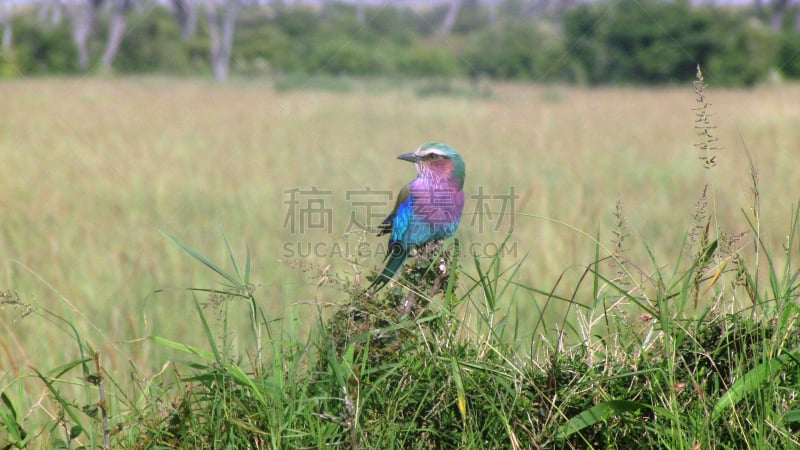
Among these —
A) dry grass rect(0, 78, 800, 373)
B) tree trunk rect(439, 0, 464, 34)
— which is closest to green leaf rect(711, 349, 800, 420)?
dry grass rect(0, 78, 800, 373)

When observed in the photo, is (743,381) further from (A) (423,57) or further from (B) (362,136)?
(A) (423,57)

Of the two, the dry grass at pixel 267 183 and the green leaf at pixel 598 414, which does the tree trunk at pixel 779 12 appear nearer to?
the dry grass at pixel 267 183

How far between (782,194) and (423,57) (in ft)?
79.9

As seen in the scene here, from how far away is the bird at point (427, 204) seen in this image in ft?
5.29

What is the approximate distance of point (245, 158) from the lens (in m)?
7.23

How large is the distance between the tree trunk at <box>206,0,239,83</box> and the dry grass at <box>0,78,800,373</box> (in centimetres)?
2086

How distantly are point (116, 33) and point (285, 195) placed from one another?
1145 inches

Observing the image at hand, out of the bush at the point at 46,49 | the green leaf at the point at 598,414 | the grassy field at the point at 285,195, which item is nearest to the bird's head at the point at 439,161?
the grassy field at the point at 285,195

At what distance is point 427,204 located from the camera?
1.69 m

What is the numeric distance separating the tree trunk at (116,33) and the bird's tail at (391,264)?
27.5 metres

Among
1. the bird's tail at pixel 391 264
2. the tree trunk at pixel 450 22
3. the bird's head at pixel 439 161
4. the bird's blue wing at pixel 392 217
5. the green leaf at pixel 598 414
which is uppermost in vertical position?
the tree trunk at pixel 450 22

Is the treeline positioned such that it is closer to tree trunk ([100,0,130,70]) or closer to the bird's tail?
tree trunk ([100,0,130,70])

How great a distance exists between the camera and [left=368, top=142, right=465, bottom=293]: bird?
5.29 feet

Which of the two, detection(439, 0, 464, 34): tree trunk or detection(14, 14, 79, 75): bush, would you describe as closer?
detection(14, 14, 79, 75): bush
